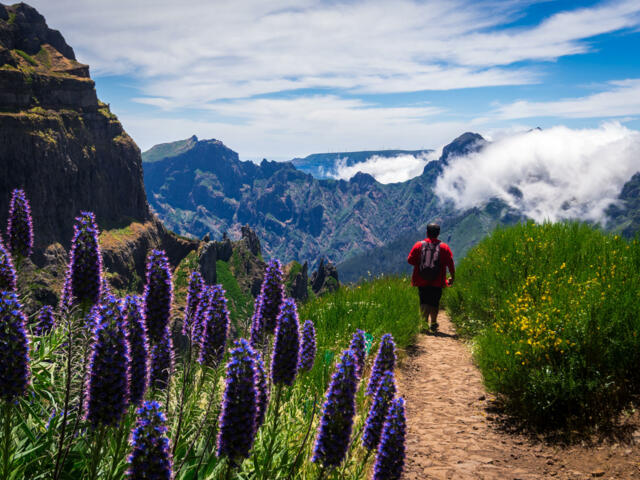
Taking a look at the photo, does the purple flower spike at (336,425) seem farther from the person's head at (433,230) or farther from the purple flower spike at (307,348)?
the person's head at (433,230)

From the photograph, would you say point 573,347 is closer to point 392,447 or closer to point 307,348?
point 307,348

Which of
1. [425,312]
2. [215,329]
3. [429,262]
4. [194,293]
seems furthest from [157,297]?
[425,312]

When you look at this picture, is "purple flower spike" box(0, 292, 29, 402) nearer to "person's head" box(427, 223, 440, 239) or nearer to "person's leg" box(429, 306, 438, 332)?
"person's head" box(427, 223, 440, 239)

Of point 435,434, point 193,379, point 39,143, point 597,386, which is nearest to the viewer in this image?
point 193,379

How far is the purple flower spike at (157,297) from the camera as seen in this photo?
4.20m

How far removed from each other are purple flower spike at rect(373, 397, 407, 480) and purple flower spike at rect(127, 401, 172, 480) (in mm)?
1756

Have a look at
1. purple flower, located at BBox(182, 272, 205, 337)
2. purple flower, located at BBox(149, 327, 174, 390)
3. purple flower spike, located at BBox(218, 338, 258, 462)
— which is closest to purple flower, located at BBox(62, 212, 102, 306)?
purple flower, located at BBox(149, 327, 174, 390)

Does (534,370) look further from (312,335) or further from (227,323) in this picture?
(227,323)

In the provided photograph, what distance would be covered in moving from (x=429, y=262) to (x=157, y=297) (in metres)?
10.6

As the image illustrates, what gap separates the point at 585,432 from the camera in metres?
6.43

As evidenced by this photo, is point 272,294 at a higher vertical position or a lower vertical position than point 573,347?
higher

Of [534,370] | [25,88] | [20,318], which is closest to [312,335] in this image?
[20,318]

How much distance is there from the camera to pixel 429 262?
1356 cm

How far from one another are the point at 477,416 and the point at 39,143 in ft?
724
